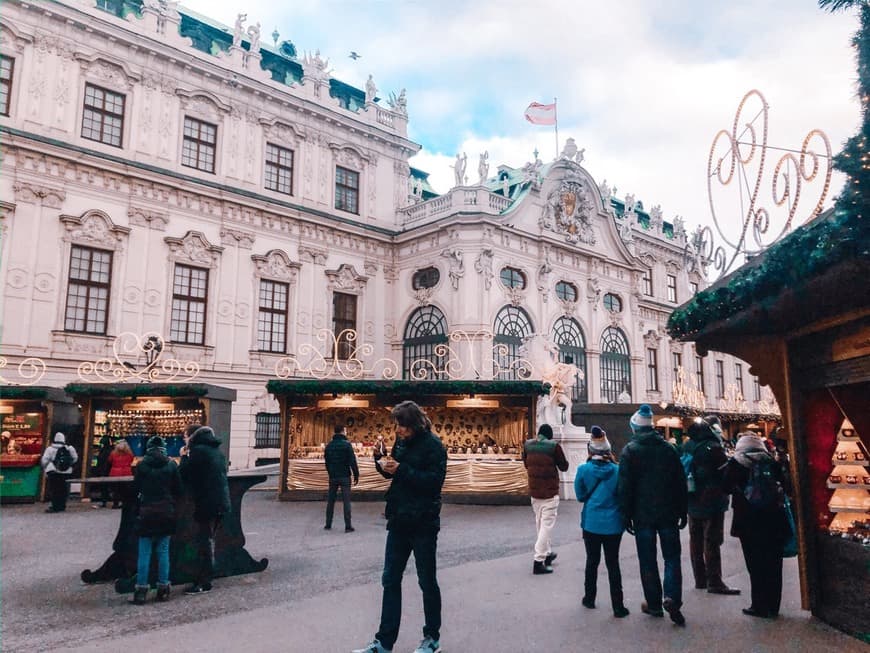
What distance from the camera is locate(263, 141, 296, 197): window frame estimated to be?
26.6 metres

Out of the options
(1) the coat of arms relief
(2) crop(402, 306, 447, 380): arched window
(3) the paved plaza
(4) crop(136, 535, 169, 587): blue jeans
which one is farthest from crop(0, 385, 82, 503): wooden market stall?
(1) the coat of arms relief

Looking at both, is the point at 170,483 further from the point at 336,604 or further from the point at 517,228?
the point at 517,228

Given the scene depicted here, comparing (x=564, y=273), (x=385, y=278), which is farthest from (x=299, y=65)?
(x=564, y=273)

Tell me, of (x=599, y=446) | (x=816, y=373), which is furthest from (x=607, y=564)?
(x=816, y=373)

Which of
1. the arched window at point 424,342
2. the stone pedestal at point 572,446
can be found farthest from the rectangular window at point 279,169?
the stone pedestal at point 572,446

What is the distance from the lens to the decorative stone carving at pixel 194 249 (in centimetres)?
2333

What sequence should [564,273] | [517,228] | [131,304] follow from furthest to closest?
[564,273] → [517,228] → [131,304]

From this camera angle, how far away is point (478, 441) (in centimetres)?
1931

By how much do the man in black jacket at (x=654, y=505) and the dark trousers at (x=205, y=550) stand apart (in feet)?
15.2

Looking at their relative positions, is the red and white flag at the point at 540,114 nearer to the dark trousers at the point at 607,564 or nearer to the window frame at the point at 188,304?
the window frame at the point at 188,304

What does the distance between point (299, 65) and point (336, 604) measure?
27247 mm

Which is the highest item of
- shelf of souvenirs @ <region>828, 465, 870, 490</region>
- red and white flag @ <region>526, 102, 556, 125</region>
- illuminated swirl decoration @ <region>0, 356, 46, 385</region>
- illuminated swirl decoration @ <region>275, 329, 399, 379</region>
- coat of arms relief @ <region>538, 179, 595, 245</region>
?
red and white flag @ <region>526, 102, 556, 125</region>

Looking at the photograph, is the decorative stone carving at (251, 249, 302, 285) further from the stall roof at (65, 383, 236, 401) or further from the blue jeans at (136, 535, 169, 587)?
the blue jeans at (136, 535, 169, 587)

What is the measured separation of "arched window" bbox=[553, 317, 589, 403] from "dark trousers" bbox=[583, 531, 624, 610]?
24.1m
